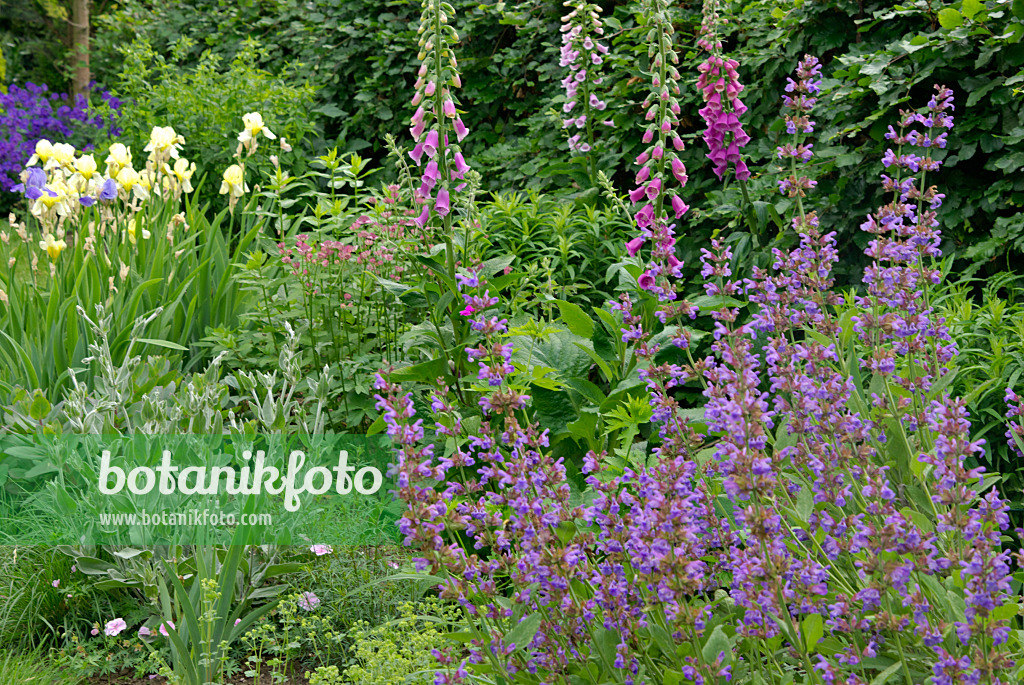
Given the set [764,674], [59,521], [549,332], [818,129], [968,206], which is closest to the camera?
[764,674]

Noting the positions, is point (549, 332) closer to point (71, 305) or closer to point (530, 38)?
point (71, 305)

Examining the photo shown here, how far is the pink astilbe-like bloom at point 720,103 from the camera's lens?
3105mm

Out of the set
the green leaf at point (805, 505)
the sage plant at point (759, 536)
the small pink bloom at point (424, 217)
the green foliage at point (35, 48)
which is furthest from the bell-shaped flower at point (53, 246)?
the green foliage at point (35, 48)

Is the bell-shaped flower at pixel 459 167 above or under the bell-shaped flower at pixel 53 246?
above

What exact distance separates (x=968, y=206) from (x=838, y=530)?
99.1 inches

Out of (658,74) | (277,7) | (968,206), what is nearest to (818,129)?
(968,206)

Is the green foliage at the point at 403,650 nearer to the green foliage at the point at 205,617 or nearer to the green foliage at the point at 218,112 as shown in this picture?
the green foliage at the point at 205,617

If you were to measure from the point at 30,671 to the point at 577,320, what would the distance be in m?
1.86

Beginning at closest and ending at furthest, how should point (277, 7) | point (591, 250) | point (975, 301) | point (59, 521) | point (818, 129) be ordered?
point (59, 521), point (975, 301), point (818, 129), point (591, 250), point (277, 7)

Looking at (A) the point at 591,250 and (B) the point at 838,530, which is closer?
(B) the point at 838,530

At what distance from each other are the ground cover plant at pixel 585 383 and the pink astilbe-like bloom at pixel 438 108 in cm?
A: 2

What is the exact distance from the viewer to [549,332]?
123 inches

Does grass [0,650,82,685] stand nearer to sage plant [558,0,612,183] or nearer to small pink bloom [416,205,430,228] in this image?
small pink bloom [416,205,430,228]

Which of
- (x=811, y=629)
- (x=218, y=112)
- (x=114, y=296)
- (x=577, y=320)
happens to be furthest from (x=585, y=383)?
(x=218, y=112)
